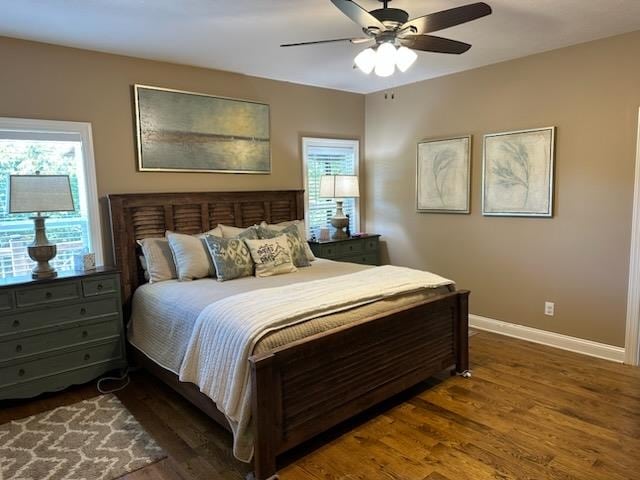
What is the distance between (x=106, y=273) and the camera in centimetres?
324

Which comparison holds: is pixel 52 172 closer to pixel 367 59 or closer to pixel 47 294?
pixel 47 294

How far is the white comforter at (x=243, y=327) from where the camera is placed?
2195 mm

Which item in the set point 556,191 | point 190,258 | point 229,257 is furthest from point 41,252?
point 556,191

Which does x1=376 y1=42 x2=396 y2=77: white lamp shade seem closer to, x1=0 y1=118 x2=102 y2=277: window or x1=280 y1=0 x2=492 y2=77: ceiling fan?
x1=280 y1=0 x2=492 y2=77: ceiling fan

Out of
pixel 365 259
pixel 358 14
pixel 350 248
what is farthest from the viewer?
pixel 365 259

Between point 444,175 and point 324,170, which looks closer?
point 444,175

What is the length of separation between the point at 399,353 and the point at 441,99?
9.57ft

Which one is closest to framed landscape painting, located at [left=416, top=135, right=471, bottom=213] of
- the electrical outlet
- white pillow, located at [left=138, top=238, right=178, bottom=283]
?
the electrical outlet

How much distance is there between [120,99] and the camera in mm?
3662

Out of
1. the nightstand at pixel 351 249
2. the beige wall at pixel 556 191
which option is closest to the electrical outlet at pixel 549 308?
the beige wall at pixel 556 191

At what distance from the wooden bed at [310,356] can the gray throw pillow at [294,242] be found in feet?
1.83

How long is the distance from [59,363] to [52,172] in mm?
1442

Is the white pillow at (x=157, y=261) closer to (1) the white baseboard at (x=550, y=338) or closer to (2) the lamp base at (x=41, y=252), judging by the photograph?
(2) the lamp base at (x=41, y=252)

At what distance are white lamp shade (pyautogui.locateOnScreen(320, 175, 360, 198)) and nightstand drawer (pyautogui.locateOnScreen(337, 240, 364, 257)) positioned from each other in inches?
21.1
